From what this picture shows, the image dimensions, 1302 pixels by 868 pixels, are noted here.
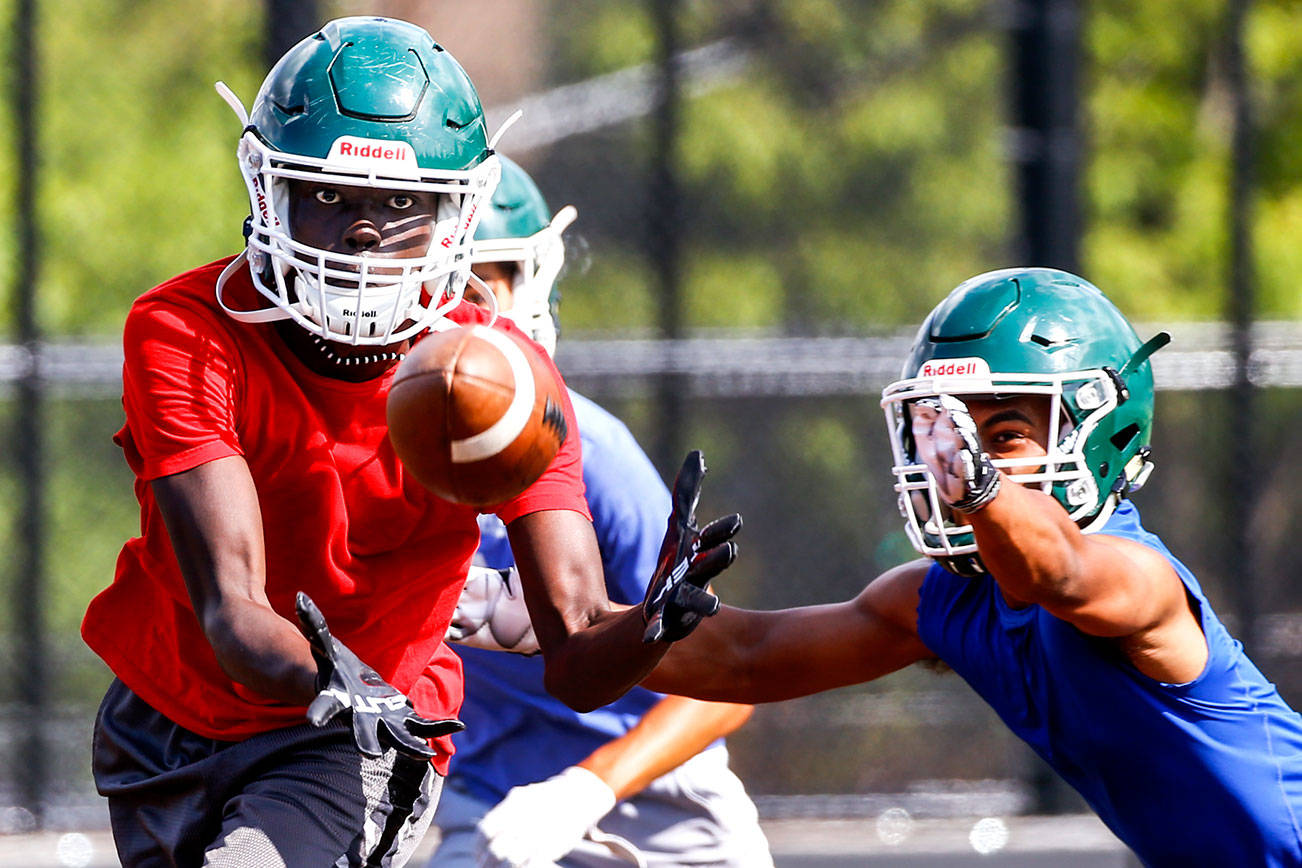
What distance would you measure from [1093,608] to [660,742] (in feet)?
3.86

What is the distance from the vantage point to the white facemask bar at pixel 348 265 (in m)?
2.56

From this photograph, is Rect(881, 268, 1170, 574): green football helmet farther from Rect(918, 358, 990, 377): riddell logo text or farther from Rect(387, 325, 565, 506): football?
Rect(387, 325, 565, 506): football

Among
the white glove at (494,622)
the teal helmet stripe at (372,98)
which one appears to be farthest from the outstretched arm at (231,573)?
the white glove at (494,622)

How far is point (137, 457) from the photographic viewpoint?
8.84 feet

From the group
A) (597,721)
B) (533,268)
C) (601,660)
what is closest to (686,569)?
(601,660)

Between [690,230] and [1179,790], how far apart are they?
4.84 metres

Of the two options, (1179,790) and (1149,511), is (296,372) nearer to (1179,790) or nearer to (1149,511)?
(1179,790)

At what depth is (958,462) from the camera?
2506mm

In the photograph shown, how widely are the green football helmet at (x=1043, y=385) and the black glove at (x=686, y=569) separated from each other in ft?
1.76

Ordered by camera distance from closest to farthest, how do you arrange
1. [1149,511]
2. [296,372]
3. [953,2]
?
[296,372], [1149,511], [953,2]

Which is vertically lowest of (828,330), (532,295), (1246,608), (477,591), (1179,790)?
(1246,608)

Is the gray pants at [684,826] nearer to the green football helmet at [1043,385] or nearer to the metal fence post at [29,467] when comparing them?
the green football helmet at [1043,385]

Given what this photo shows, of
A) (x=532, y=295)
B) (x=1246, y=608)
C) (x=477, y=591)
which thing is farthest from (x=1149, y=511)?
(x=477, y=591)

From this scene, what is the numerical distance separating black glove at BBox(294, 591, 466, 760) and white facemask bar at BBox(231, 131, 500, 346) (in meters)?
0.56
